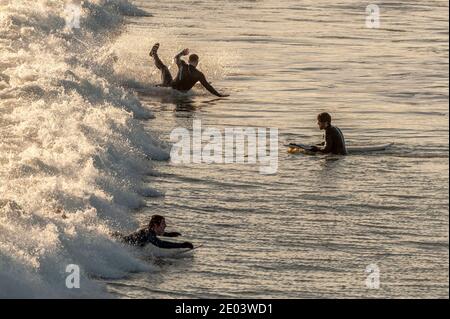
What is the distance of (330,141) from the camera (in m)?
28.2

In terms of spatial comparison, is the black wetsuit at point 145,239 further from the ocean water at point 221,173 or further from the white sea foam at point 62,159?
the white sea foam at point 62,159

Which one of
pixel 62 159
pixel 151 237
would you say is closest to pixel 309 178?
pixel 62 159

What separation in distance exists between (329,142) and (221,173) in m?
2.88

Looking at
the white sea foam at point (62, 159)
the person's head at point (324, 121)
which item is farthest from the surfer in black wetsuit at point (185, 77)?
the person's head at point (324, 121)

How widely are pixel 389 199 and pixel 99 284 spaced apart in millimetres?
7634

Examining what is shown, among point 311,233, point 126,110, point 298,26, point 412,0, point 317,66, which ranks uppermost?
point 412,0

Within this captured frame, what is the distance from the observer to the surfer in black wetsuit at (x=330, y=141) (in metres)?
28.2

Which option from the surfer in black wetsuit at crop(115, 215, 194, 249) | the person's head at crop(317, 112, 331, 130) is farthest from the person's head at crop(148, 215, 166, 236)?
the person's head at crop(317, 112, 331, 130)

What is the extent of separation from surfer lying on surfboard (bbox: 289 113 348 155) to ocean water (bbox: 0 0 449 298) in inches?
17.0

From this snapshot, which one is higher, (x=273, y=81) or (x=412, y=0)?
(x=412, y=0)

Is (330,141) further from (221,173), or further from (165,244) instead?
(165,244)
